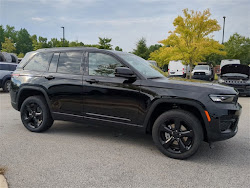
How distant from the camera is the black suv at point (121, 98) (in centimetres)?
342

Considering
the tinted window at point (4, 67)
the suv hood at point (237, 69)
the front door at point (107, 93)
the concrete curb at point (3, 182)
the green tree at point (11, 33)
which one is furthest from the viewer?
the green tree at point (11, 33)

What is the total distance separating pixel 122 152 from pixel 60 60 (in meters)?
2.23

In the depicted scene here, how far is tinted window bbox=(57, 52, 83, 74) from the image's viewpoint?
4.41m

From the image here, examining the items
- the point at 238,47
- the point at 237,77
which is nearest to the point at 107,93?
the point at 237,77

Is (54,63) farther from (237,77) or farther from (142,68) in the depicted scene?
(237,77)

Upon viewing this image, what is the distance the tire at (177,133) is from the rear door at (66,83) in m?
1.56

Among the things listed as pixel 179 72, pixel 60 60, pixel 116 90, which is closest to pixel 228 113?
pixel 116 90

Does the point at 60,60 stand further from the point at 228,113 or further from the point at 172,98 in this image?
the point at 228,113

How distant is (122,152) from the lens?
12.7 ft

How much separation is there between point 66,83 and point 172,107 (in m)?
2.04

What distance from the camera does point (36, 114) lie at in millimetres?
4844

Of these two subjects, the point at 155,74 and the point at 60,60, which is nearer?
the point at 155,74

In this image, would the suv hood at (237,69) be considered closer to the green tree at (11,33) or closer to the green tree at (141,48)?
the green tree at (141,48)

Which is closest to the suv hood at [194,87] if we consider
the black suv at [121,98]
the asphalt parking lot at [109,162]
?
the black suv at [121,98]
